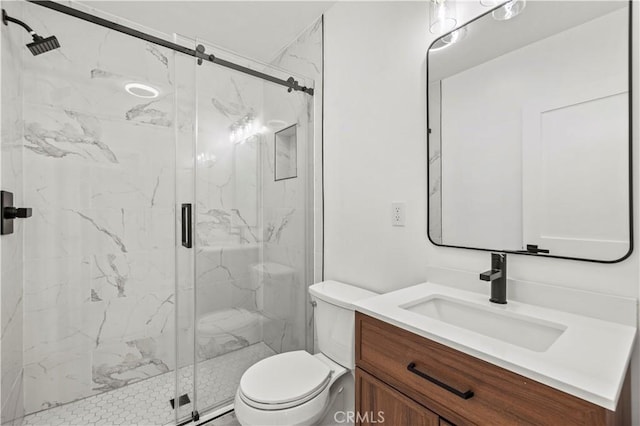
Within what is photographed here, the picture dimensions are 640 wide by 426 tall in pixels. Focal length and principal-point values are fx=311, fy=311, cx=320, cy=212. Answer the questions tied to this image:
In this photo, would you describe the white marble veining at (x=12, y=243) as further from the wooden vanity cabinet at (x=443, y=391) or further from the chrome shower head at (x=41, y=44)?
the wooden vanity cabinet at (x=443, y=391)

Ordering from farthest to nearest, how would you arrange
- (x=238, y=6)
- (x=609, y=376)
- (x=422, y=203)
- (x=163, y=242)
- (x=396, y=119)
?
(x=163, y=242), (x=238, y=6), (x=396, y=119), (x=422, y=203), (x=609, y=376)

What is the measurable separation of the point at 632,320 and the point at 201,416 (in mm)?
1891

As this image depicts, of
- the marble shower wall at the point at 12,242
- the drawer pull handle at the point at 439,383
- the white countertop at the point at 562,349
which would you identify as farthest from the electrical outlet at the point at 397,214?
the marble shower wall at the point at 12,242

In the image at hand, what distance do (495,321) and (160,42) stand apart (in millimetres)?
1974

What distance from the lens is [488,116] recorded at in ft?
3.98

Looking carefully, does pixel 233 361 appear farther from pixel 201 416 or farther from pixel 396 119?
pixel 396 119

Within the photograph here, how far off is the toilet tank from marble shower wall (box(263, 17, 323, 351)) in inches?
14.2

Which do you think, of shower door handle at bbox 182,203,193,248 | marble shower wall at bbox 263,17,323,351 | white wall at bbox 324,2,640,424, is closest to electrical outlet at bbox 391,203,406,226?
white wall at bbox 324,2,640,424

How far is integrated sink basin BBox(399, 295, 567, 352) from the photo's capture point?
0.93m

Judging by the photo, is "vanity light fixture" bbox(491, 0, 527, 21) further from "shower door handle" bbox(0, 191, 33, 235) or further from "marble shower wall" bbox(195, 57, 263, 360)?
"shower door handle" bbox(0, 191, 33, 235)

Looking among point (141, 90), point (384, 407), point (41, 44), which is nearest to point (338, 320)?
point (384, 407)

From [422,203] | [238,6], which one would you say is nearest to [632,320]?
[422,203]

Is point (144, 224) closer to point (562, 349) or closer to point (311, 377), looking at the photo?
point (311, 377)

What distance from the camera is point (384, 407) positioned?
3.24 ft
